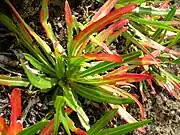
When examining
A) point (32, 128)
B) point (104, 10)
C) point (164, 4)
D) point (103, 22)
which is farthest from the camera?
point (164, 4)

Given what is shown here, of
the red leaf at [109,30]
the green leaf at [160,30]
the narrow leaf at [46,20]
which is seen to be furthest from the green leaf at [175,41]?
the narrow leaf at [46,20]

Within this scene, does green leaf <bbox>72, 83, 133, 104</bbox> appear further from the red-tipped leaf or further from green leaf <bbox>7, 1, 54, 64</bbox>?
the red-tipped leaf

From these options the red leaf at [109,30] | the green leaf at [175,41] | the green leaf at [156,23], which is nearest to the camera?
the red leaf at [109,30]

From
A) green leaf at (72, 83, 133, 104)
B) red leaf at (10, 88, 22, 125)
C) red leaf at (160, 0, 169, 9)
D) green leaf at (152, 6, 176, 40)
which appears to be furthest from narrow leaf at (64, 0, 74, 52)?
red leaf at (160, 0, 169, 9)

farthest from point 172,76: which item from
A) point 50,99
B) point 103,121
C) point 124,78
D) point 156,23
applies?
point 50,99

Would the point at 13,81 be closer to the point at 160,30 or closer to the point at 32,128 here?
the point at 32,128

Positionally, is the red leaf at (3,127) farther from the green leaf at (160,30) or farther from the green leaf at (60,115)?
the green leaf at (160,30)

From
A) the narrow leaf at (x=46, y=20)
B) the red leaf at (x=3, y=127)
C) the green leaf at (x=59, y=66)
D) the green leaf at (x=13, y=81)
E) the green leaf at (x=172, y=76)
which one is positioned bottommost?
the green leaf at (x=172, y=76)
